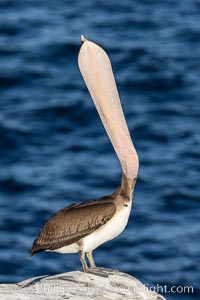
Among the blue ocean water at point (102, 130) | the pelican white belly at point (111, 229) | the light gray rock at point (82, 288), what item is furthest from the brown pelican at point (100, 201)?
the blue ocean water at point (102, 130)

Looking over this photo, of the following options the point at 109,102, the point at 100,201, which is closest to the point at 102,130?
the point at 100,201

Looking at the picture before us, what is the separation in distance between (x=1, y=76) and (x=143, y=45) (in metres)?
3.57

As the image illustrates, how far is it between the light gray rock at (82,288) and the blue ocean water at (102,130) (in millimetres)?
6387

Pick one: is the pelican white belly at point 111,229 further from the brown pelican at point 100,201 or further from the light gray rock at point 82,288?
the light gray rock at point 82,288

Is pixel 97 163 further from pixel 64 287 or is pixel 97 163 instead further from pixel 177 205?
pixel 64 287

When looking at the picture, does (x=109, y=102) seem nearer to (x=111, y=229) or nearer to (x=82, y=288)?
(x=111, y=229)

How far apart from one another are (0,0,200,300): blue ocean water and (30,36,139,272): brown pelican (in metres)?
5.83

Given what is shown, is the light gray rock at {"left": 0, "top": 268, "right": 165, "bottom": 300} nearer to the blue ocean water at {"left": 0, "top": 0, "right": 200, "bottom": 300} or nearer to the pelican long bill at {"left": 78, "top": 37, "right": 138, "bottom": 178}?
the pelican long bill at {"left": 78, "top": 37, "right": 138, "bottom": 178}

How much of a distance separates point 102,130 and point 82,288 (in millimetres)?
11600

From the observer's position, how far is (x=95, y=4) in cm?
2642

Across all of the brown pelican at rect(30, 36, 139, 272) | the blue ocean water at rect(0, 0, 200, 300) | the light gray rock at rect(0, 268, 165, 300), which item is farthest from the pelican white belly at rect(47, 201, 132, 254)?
the blue ocean water at rect(0, 0, 200, 300)

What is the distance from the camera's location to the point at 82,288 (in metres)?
8.61

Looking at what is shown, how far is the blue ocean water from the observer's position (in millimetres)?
16297

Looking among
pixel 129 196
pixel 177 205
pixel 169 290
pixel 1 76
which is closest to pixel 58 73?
pixel 1 76
